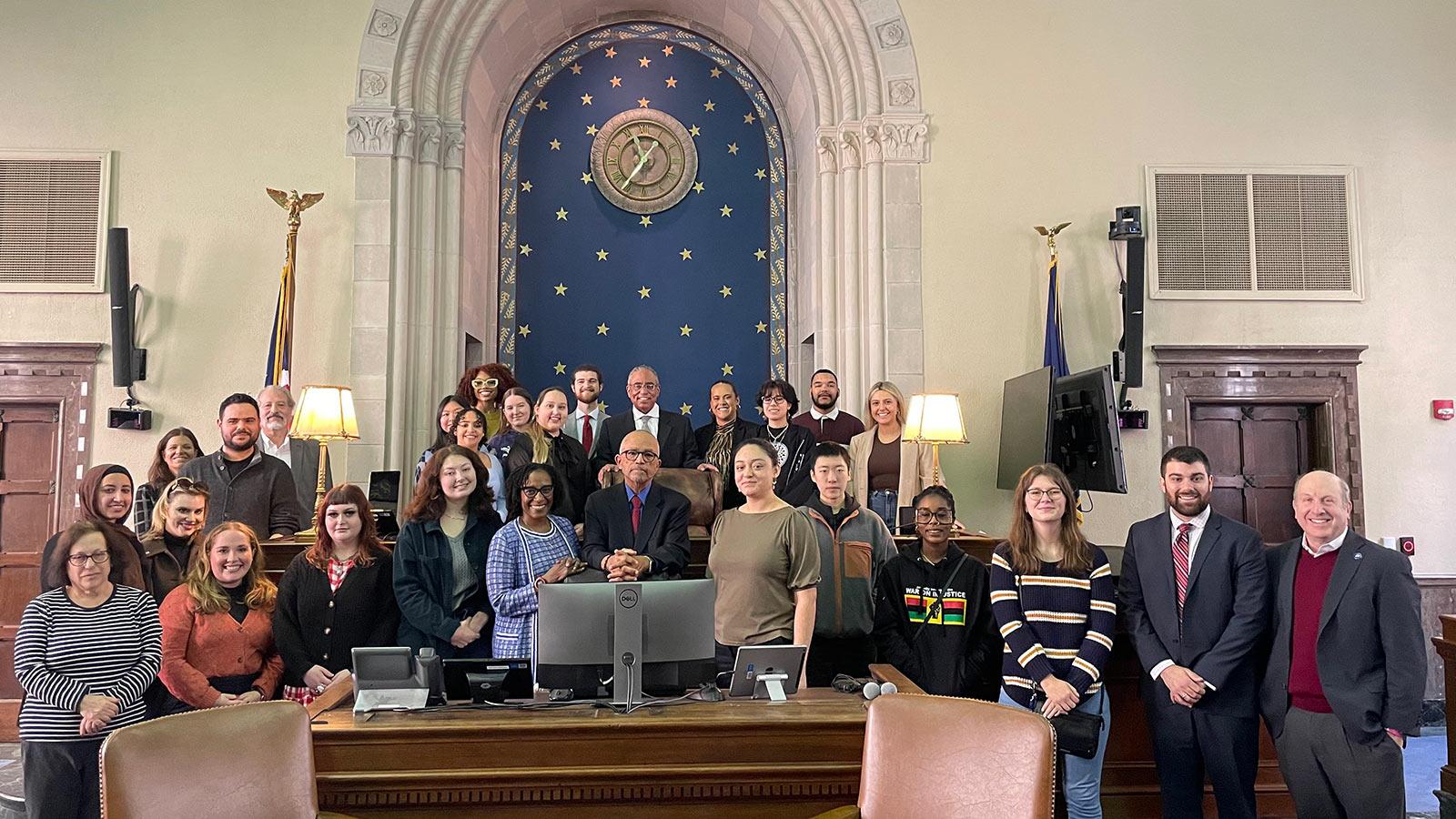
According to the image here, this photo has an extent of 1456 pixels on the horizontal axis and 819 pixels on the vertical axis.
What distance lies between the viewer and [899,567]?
4492 mm

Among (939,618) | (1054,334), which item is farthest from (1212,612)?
(1054,334)

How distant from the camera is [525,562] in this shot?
4.14m

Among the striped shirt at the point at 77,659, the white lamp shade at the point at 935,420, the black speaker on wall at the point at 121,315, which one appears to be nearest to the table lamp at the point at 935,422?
the white lamp shade at the point at 935,420

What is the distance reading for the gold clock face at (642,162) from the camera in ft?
29.8

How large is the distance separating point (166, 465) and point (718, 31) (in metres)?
5.86

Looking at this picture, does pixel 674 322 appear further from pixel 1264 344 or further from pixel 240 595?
pixel 240 595

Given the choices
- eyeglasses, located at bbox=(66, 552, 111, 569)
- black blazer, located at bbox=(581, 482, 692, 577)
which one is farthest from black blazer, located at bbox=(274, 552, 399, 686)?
black blazer, located at bbox=(581, 482, 692, 577)

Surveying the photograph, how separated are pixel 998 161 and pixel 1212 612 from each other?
462 cm

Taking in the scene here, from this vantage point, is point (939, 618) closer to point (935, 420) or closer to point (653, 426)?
point (653, 426)

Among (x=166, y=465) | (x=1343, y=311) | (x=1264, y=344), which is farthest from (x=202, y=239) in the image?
(x=1343, y=311)

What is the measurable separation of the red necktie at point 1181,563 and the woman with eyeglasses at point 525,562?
2.26 m

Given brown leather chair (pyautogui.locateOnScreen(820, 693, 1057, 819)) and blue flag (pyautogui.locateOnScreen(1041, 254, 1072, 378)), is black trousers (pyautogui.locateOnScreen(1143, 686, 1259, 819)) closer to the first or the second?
brown leather chair (pyautogui.locateOnScreen(820, 693, 1057, 819))

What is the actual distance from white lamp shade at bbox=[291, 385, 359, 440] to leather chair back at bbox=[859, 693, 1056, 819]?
4.53m

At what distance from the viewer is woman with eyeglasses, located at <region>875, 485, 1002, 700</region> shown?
433 cm
